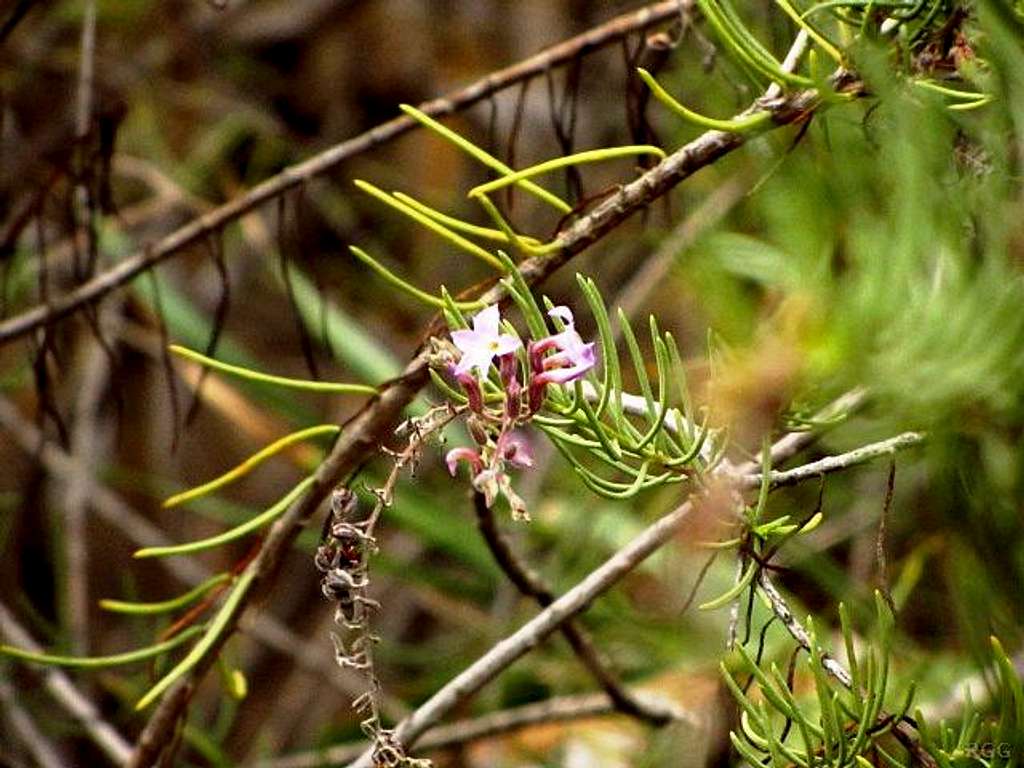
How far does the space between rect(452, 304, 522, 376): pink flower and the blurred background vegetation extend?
0.19 ft

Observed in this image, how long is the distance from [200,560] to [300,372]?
→ 278mm

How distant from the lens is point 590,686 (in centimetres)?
112

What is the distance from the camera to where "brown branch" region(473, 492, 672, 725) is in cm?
68

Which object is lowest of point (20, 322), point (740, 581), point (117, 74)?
point (740, 581)

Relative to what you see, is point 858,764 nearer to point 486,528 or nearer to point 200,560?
point 486,528

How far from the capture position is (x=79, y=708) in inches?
Result: 37.1

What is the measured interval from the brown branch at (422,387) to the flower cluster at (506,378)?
0.04 metres

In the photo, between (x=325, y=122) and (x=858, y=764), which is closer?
(x=858, y=764)

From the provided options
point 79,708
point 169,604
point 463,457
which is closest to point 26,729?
point 79,708

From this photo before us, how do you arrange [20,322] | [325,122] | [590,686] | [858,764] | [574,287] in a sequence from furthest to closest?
[325,122], [574,287], [590,686], [20,322], [858,764]

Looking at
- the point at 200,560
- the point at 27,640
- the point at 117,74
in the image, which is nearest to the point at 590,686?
the point at 27,640

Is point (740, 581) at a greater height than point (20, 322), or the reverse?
point (20, 322)

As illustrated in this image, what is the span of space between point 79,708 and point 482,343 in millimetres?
589

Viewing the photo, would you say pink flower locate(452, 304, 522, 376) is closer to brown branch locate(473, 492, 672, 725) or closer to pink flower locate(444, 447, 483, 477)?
pink flower locate(444, 447, 483, 477)
